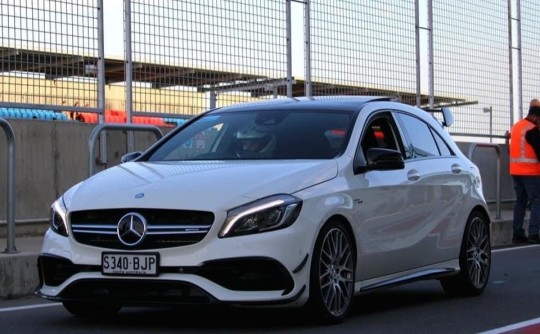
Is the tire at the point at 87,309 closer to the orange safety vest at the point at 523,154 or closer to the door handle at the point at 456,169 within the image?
the door handle at the point at 456,169

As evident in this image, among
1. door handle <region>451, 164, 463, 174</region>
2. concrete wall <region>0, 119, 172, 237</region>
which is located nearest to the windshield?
door handle <region>451, 164, 463, 174</region>

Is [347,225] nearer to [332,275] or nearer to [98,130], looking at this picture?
[332,275]

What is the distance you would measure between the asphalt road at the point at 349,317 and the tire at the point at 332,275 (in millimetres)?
108

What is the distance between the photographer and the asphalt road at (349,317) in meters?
6.84

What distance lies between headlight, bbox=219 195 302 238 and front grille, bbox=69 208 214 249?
0.40 ft

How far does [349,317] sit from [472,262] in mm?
1969

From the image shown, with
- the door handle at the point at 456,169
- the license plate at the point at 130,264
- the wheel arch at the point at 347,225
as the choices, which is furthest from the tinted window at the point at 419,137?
the license plate at the point at 130,264

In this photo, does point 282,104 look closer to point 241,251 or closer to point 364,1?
point 241,251

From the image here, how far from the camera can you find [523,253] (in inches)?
534

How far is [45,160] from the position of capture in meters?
11.6

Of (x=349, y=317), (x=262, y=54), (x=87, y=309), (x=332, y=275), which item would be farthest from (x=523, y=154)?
(x=87, y=309)

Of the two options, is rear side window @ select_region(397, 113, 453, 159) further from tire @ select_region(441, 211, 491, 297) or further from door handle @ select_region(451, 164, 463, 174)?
tire @ select_region(441, 211, 491, 297)

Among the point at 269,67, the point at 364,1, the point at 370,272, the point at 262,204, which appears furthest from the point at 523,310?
the point at 364,1

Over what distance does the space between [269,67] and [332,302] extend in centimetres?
800
